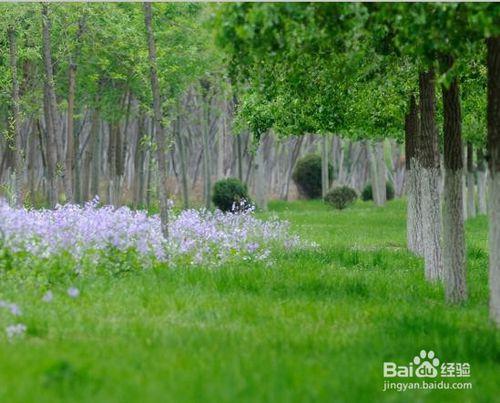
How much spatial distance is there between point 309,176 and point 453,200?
4636cm

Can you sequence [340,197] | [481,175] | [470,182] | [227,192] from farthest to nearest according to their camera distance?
[340,197]
[227,192]
[481,175]
[470,182]

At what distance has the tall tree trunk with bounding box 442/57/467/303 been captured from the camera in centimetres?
1338

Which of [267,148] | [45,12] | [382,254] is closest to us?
[382,254]

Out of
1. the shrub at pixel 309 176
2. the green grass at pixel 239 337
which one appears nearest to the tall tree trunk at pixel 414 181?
the green grass at pixel 239 337

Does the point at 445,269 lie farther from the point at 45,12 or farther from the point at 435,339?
the point at 45,12

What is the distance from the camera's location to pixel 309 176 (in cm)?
5969

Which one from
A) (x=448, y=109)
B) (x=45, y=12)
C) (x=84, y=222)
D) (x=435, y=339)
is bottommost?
(x=435, y=339)

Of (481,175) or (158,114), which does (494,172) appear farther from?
(481,175)

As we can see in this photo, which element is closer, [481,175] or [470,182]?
[470,182]

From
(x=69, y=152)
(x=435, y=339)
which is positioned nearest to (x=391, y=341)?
(x=435, y=339)

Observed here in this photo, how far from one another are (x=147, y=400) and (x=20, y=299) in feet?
16.4

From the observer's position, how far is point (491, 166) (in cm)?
1143

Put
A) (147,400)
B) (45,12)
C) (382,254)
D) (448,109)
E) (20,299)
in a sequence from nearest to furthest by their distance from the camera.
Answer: (147,400) → (20,299) → (448,109) → (382,254) → (45,12)

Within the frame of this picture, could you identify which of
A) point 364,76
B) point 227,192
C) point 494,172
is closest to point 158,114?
point 364,76
